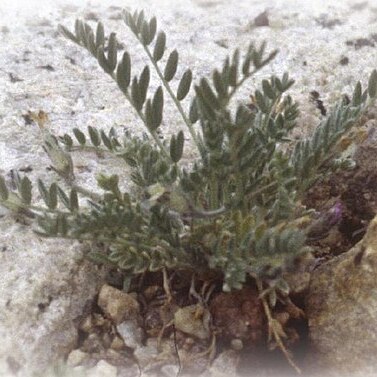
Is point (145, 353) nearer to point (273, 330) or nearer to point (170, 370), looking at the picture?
point (170, 370)

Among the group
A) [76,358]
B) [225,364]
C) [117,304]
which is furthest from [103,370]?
[225,364]

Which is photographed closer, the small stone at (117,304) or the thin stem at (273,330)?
the thin stem at (273,330)

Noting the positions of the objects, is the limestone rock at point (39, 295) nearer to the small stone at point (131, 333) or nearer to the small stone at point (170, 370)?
the small stone at point (131, 333)

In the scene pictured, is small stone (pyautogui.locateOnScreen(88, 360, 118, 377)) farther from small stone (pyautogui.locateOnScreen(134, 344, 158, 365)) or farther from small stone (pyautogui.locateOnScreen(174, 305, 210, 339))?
small stone (pyautogui.locateOnScreen(174, 305, 210, 339))

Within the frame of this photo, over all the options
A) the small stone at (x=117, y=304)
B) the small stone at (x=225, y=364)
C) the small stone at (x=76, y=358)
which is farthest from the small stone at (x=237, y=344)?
the small stone at (x=76, y=358)

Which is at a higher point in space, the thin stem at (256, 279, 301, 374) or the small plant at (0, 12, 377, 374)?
the small plant at (0, 12, 377, 374)

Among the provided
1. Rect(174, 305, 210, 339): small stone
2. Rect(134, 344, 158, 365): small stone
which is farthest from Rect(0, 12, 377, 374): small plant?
Rect(134, 344, 158, 365): small stone

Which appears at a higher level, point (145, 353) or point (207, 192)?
point (207, 192)
